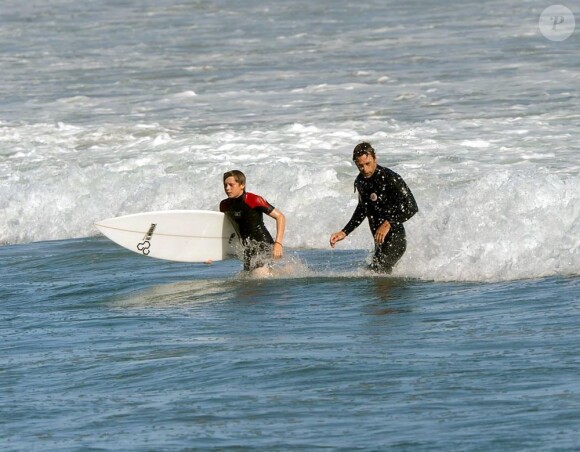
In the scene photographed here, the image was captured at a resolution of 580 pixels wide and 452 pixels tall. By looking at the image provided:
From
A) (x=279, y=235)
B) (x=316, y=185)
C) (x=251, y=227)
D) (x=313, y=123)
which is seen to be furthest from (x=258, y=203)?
(x=313, y=123)

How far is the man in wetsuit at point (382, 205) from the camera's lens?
36.5ft

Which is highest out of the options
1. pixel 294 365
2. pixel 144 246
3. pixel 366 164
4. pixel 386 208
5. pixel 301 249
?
pixel 366 164

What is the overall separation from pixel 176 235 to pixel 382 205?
8.10ft

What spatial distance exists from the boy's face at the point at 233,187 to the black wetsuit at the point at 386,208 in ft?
3.53

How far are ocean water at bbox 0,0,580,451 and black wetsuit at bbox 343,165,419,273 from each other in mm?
242

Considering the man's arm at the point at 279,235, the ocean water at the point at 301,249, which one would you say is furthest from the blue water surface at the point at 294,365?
the man's arm at the point at 279,235

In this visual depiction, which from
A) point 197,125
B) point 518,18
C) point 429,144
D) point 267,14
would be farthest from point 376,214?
point 267,14

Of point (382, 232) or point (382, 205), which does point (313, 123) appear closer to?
point (382, 205)

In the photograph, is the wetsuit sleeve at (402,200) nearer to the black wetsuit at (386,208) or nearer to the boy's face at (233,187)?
the black wetsuit at (386,208)

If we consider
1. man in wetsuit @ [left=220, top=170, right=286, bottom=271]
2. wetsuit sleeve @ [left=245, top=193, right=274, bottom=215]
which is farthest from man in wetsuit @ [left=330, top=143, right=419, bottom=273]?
man in wetsuit @ [left=220, top=170, right=286, bottom=271]

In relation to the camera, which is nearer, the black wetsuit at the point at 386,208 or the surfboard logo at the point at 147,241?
the black wetsuit at the point at 386,208

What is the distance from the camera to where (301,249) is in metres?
14.4

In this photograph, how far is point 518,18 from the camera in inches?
1186

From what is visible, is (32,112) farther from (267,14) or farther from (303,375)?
(303,375)
